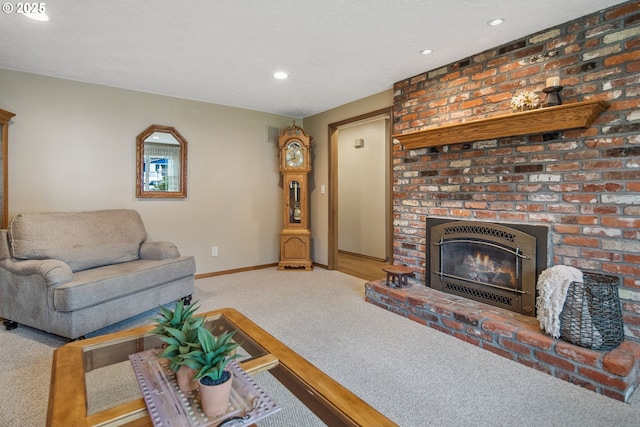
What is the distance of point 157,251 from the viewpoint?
3262 mm

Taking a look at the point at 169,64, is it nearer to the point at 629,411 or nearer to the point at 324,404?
the point at 324,404

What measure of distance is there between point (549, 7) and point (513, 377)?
230cm

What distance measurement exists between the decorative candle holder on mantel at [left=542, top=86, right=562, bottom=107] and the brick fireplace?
0.07m

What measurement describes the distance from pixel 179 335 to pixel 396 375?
4.33ft

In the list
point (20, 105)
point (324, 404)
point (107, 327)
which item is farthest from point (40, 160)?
point (324, 404)

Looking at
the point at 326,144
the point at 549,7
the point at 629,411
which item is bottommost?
the point at 629,411

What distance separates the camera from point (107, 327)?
9.06ft

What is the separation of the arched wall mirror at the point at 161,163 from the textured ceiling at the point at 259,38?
22.1 inches

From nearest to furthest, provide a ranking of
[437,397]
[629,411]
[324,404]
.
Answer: [324,404] → [629,411] → [437,397]

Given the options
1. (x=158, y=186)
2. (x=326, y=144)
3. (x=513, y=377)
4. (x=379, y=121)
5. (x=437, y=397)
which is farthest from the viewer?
(x=379, y=121)

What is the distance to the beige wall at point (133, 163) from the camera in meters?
3.22

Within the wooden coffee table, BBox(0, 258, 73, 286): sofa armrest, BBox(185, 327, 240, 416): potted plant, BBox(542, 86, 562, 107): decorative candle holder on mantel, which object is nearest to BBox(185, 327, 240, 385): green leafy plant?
BBox(185, 327, 240, 416): potted plant

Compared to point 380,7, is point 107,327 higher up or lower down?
lower down

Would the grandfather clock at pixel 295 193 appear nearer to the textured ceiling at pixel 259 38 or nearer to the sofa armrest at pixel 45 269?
the textured ceiling at pixel 259 38
